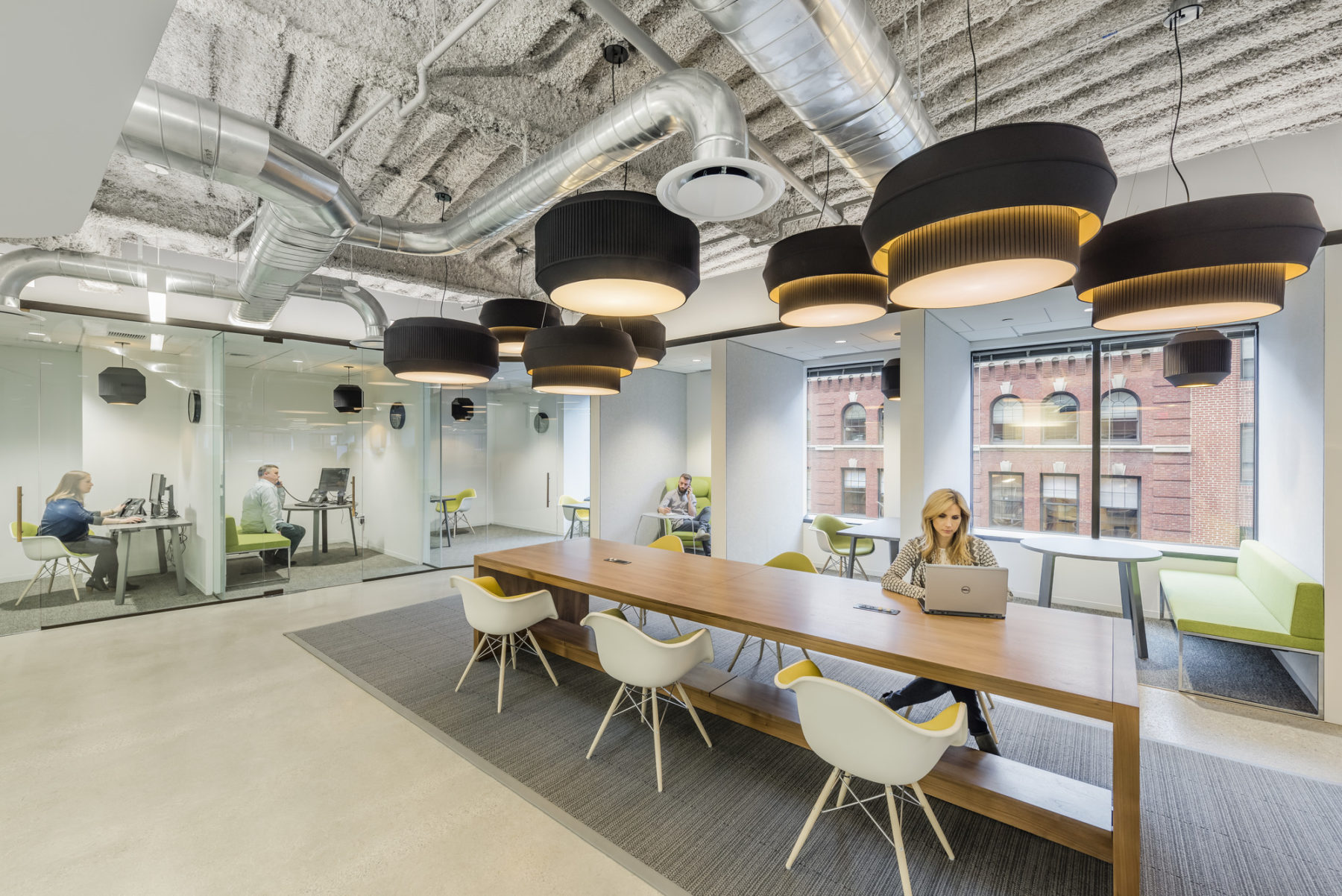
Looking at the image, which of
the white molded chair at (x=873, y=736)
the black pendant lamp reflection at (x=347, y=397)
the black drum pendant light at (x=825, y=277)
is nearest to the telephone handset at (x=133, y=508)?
the black pendant lamp reflection at (x=347, y=397)

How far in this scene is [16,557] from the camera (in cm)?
509

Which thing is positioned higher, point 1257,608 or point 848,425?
point 848,425

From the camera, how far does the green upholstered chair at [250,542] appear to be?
19.8 ft

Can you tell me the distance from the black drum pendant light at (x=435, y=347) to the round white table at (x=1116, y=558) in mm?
4651

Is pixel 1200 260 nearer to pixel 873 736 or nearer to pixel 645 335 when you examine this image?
pixel 873 736

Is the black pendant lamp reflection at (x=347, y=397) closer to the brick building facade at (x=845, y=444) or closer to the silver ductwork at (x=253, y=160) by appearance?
the silver ductwork at (x=253, y=160)

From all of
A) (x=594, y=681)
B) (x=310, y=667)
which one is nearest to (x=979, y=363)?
(x=594, y=681)

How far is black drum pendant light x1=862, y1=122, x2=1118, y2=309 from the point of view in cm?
144

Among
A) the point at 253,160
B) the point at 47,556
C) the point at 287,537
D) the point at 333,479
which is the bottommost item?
the point at 287,537

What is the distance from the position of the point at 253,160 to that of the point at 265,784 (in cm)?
305

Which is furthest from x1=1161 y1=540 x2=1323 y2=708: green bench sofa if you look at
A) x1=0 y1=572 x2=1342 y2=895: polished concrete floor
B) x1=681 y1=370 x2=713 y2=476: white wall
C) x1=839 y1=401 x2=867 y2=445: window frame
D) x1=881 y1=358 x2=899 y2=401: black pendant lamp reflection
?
x1=681 y1=370 x2=713 y2=476: white wall

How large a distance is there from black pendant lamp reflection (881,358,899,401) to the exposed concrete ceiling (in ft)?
8.82

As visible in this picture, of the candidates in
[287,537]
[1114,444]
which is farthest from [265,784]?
[1114,444]

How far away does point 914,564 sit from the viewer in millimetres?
3168
